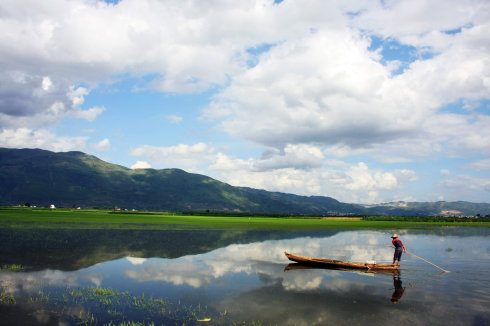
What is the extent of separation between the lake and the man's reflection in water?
0.26 ft

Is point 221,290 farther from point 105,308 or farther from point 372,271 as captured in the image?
point 372,271

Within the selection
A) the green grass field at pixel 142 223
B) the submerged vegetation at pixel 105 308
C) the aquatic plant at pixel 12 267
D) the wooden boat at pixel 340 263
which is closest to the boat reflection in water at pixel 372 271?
the wooden boat at pixel 340 263

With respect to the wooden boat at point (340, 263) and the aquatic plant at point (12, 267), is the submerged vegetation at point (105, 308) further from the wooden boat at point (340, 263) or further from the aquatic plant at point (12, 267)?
the wooden boat at point (340, 263)

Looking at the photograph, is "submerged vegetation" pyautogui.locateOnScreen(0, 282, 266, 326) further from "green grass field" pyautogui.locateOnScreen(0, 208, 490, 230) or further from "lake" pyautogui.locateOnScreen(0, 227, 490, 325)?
"green grass field" pyautogui.locateOnScreen(0, 208, 490, 230)

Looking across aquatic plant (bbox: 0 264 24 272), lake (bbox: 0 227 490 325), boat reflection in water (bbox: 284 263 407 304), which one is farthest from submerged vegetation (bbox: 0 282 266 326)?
boat reflection in water (bbox: 284 263 407 304)

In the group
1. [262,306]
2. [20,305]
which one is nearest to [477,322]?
[262,306]

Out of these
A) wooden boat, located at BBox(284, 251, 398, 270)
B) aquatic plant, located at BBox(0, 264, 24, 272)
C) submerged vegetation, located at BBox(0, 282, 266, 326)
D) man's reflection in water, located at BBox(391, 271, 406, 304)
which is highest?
wooden boat, located at BBox(284, 251, 398, 270)

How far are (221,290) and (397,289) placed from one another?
13.5 m

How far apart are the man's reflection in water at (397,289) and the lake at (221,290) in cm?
8

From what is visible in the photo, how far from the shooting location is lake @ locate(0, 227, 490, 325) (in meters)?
18.4

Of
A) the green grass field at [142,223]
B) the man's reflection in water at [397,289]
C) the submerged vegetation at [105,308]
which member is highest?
the man's reflection in water at [397,289]

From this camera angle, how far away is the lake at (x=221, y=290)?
60.4 ft

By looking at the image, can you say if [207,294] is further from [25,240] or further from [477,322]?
[25,240]

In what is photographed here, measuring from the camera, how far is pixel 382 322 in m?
18.1
